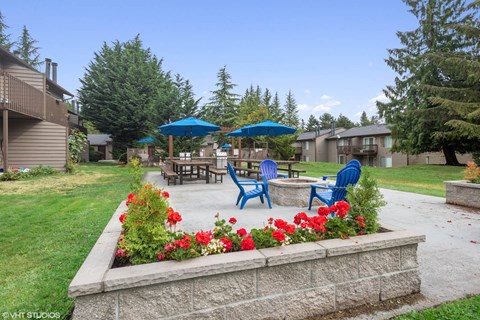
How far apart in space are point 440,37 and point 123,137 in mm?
26687

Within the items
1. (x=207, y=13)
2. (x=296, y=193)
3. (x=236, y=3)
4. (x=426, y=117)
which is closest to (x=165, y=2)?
(x=207, y=13)

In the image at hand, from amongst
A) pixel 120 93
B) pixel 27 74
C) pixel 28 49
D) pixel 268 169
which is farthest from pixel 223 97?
pixel 268 169

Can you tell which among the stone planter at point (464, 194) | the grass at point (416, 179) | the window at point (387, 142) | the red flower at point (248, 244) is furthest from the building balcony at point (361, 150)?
the red flower at point (248, 244)

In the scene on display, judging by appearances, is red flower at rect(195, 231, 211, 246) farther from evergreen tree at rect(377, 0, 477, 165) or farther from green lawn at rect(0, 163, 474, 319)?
evergreen tree at rect(377, 0, 477, 165)

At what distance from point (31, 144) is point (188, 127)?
887 cm

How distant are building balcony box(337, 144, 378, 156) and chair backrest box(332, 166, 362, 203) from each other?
32.0 m

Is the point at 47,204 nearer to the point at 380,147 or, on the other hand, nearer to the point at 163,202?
the point at 163,202

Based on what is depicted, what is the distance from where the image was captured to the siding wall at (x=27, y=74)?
13406 mm

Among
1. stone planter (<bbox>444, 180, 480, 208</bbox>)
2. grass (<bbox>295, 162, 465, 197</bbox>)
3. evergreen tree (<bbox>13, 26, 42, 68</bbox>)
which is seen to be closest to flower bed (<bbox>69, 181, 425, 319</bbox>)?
stone planter (<bbox>444, 180, 480, 208</bbox>)

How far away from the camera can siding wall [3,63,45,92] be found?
1341 centimetres

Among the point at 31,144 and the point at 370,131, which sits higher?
the point at 370,131

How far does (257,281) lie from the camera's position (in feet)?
6.59

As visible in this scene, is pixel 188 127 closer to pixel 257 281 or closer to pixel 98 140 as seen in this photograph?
pixel 257 281

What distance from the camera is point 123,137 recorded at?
77.9 ft
